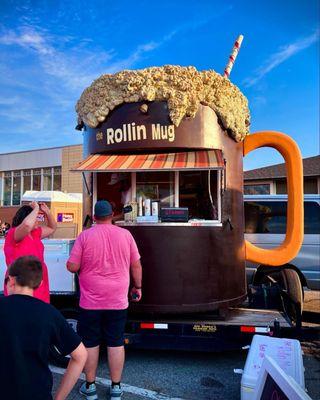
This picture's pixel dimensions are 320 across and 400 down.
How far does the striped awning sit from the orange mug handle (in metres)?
1.09

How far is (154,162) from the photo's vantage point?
518cm

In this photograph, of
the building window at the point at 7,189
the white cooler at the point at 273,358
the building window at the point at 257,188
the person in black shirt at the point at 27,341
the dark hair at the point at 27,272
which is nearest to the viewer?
the person in black shirt at the point at 27,341

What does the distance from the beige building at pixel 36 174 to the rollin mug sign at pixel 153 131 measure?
20.6 metres

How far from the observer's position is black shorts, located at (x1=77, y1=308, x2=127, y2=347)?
13.4 feet

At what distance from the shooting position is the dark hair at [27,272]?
7.43 feet

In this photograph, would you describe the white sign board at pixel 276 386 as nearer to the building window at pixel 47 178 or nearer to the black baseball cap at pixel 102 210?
the black baseball cap at pixel 102 210

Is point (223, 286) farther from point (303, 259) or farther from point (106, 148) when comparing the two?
point (303, 259)

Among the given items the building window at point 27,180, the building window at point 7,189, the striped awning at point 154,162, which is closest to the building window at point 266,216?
the striped awning at point 154,162

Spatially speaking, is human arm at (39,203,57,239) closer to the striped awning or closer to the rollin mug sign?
the striped awning

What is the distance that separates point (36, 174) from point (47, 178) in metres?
1.08

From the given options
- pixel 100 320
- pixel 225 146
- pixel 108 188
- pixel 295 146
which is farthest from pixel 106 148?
pixel 295 146

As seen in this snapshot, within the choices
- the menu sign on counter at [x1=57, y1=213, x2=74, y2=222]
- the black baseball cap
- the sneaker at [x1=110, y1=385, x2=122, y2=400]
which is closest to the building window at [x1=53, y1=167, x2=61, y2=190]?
the menu sign on counter at [x1=57, y1=213, x2=74, y2=222]

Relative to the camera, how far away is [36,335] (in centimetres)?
211

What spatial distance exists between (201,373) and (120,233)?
2.00m
